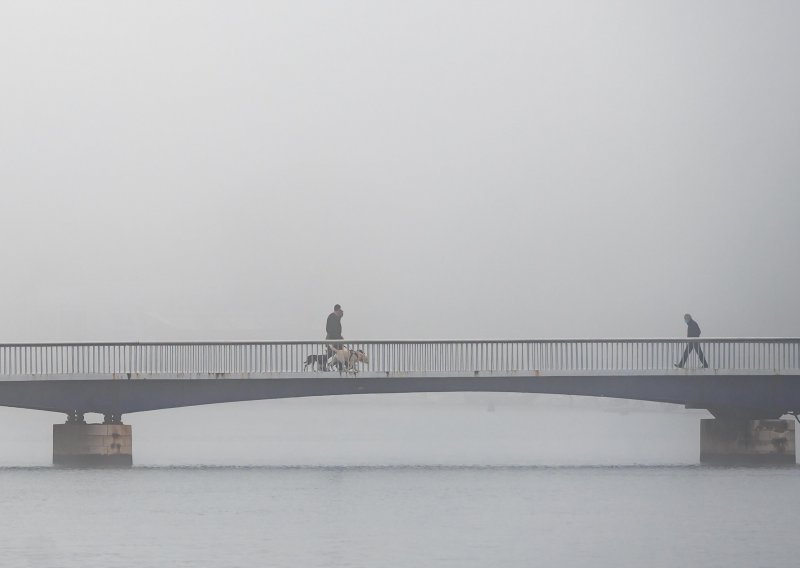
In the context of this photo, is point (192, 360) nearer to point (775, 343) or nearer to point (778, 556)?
point (775, 343)

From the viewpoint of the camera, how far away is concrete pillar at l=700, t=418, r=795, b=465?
7943 centimetres

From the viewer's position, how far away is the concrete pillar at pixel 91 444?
254 ft

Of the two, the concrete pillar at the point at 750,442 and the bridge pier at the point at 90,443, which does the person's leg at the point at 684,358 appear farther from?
the bridge pier at the point at 90,443

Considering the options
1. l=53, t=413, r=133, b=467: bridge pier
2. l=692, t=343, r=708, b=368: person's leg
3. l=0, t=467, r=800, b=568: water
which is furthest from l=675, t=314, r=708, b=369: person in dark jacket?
l=53, t=413, r=133, b=467: bridge pier

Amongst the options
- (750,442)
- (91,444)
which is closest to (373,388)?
(91,444)

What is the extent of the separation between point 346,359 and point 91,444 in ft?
35.9

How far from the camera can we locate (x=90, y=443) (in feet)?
255

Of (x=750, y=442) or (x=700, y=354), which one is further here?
(x=750, y=442)

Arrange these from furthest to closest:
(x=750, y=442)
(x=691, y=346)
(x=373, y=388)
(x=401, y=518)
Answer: (x=750, y=442), (x=691, y=346), (x=373, y=388), (x=401, y=518)

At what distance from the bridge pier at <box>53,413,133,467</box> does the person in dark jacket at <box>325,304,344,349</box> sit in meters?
9.03

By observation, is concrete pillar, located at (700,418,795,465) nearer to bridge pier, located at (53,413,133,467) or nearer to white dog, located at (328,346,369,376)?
white dog, located at (328,346,369,376)

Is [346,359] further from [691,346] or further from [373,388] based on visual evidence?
[691,346]

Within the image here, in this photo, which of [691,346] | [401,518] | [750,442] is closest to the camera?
[401,518]

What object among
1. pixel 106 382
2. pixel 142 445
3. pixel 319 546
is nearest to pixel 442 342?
pixel 106 382
